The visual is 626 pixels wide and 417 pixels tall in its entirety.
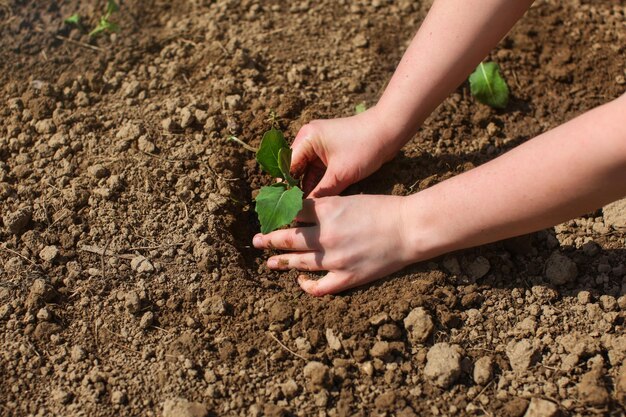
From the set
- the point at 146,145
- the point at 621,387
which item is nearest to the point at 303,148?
the point at 146,145

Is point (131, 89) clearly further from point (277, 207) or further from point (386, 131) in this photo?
point (386, 131)

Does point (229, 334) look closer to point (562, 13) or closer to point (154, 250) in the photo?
point (154, 250)

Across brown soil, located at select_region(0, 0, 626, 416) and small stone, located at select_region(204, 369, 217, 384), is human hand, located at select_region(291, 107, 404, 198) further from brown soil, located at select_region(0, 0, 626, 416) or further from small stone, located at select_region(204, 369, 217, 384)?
small stone, located at select_region(204, 369, 217, 384)

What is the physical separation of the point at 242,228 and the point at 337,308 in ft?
1.75

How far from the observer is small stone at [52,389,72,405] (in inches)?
85.7

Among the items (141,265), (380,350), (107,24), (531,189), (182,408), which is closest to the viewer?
(531,189)

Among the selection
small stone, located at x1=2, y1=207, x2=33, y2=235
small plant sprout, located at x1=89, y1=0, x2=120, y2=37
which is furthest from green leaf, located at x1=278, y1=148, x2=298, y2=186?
small plant sprout, located at x1=89, y1=0, x2=120, y2=37

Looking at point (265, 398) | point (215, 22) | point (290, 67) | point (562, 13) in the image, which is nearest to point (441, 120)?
point (290, 67)

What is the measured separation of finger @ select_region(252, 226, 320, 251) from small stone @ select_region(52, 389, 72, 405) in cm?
80

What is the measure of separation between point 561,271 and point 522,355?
0.37 metres

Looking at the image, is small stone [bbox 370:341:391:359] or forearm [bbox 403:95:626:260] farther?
small stone [bbox 370:341:391:359]

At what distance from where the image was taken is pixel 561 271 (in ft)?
7.94

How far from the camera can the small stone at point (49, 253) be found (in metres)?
2.46

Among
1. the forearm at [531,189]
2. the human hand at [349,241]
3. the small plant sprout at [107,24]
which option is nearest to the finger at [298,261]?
the human hand at [349,241]
